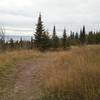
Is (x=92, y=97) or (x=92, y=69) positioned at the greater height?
(x=92, y=69)

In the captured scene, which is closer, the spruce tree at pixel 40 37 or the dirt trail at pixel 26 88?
the dirt trail at pixel 26 88

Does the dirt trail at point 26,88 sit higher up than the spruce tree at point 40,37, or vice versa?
the spruce tree at point 40,37

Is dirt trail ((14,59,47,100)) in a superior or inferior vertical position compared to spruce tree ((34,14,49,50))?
inferior

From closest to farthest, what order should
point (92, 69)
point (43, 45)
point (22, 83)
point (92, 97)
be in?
point (92, 97)
point (92, 69)
point (22, 83)
point (43, 45)

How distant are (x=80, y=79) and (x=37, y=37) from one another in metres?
30.4

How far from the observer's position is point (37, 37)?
35531 mm

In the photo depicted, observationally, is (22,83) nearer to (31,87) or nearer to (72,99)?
(31,87)

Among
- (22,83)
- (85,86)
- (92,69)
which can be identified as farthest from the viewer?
(22,83)

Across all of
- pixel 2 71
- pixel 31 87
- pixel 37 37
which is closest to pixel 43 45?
pixel 37 37

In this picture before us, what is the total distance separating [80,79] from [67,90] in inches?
20.3

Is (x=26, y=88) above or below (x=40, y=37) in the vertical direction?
below

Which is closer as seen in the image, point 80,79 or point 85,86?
point 85,86

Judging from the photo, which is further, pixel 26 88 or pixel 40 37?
pixel 40 37

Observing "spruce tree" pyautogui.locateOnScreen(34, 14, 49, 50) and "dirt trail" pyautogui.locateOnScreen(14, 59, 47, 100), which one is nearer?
"dirt trail" pyautogui.locateOnScreen(14, 59, 47, 100)
